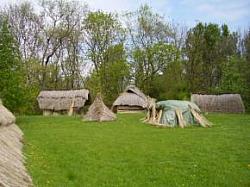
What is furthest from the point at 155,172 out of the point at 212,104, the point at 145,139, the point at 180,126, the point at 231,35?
the point at 231,35

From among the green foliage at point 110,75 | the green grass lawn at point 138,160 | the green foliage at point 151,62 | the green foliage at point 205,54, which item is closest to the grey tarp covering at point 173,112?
the green grass lawn at point 138,160

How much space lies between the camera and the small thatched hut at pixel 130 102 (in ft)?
167

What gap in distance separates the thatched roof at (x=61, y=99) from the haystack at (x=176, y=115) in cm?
1737

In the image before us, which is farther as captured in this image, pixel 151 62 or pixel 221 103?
pixel 151 62

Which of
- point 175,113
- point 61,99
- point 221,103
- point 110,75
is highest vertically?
point 110,75

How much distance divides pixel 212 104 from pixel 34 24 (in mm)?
23676

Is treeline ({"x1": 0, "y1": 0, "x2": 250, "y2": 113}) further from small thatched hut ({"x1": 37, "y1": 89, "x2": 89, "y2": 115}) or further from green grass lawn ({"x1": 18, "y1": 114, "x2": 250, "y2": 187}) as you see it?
green grass lawn ({"x1": 18, "y1": 114, "x2": 250, "y2": 187})

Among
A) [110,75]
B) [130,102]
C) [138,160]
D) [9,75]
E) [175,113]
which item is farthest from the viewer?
[110,75]

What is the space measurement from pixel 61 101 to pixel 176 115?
838 inches

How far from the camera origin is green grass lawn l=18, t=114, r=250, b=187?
11.9 m

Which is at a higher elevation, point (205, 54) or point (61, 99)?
point (205, 54)

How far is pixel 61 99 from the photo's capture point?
164ft

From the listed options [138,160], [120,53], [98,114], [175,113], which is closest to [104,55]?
[120,53]

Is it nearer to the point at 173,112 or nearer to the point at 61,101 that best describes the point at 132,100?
the point at 61,101
